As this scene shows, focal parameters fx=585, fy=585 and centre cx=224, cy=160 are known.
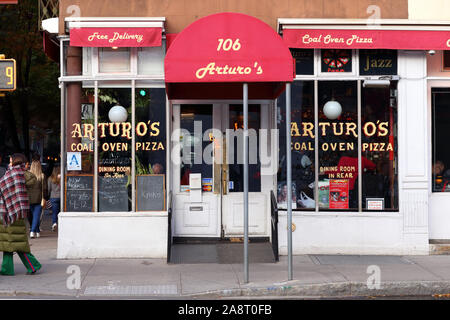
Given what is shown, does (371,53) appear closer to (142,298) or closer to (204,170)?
A: (204,170)

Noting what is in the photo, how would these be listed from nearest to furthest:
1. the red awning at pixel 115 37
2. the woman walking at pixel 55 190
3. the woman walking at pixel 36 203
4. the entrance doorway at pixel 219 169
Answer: the red awning at pixel 115 37 < the entrance doorway at pixel 219 169 < the woman walking at pixel 36 203 < the woman walking at pixel 55 190

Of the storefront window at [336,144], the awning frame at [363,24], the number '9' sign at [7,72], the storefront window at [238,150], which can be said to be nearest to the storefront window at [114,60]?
the number '9' sign at [7,72]

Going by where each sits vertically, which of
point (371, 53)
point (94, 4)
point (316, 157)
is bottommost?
point (316, 157)

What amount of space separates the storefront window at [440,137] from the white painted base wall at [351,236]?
4.12ft

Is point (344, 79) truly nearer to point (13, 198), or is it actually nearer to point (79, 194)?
point (79, 194)

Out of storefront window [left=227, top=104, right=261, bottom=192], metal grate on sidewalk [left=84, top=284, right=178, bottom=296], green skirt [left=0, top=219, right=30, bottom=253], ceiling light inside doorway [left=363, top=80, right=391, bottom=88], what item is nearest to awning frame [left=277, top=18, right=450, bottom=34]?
ceiling light inside doorway [left=363, top=80, right=391, bottom=88]

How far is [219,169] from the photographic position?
11859 millimetres

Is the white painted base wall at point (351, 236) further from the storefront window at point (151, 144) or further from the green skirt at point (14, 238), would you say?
the green skirt at point (14, 238)

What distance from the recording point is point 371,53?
1162 centimetres

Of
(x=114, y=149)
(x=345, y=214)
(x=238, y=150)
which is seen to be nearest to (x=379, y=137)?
(x=345, y=214)

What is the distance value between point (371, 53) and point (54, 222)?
9.40m

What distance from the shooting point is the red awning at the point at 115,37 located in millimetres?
11094

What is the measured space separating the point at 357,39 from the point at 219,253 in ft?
16.1
